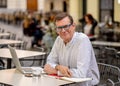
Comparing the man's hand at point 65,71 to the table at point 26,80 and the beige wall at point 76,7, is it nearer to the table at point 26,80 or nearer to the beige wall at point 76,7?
the table at point 26,80

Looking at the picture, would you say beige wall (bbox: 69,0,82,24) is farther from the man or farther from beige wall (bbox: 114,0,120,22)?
the man

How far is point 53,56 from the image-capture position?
13.1ft

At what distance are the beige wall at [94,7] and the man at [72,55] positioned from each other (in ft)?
28.8

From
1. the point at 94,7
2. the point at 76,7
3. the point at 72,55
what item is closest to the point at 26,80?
the point at 72,55

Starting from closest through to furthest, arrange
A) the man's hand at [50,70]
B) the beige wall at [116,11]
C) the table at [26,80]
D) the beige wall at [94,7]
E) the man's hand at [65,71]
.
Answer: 1. the table at [26,80]
2. the man's hand at [65,71]
3. the man's hand at [50,70]
4. the beige wall at [116,11]
5. the beige wall at [94,7]

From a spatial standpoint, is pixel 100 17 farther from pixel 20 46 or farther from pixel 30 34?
pixel 20 46

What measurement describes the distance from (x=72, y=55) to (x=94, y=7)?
9078 mm

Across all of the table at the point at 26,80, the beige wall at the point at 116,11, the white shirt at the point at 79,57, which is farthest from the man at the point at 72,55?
the beige wall at the point at 116,11

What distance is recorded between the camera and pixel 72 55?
3.75 metres

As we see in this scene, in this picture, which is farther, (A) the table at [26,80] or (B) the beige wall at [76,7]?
(B) the beige wall at [76,7]

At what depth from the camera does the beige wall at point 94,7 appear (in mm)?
12555

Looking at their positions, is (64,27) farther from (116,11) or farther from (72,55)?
(116,11)

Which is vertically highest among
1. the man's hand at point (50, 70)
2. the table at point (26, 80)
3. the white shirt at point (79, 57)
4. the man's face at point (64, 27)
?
the man's face at point (64, 27)

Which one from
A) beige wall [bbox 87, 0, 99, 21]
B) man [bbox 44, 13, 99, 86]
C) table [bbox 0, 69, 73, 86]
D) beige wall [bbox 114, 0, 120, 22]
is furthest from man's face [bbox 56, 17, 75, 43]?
beige wall [bbox 87, 0, 99, 21]
